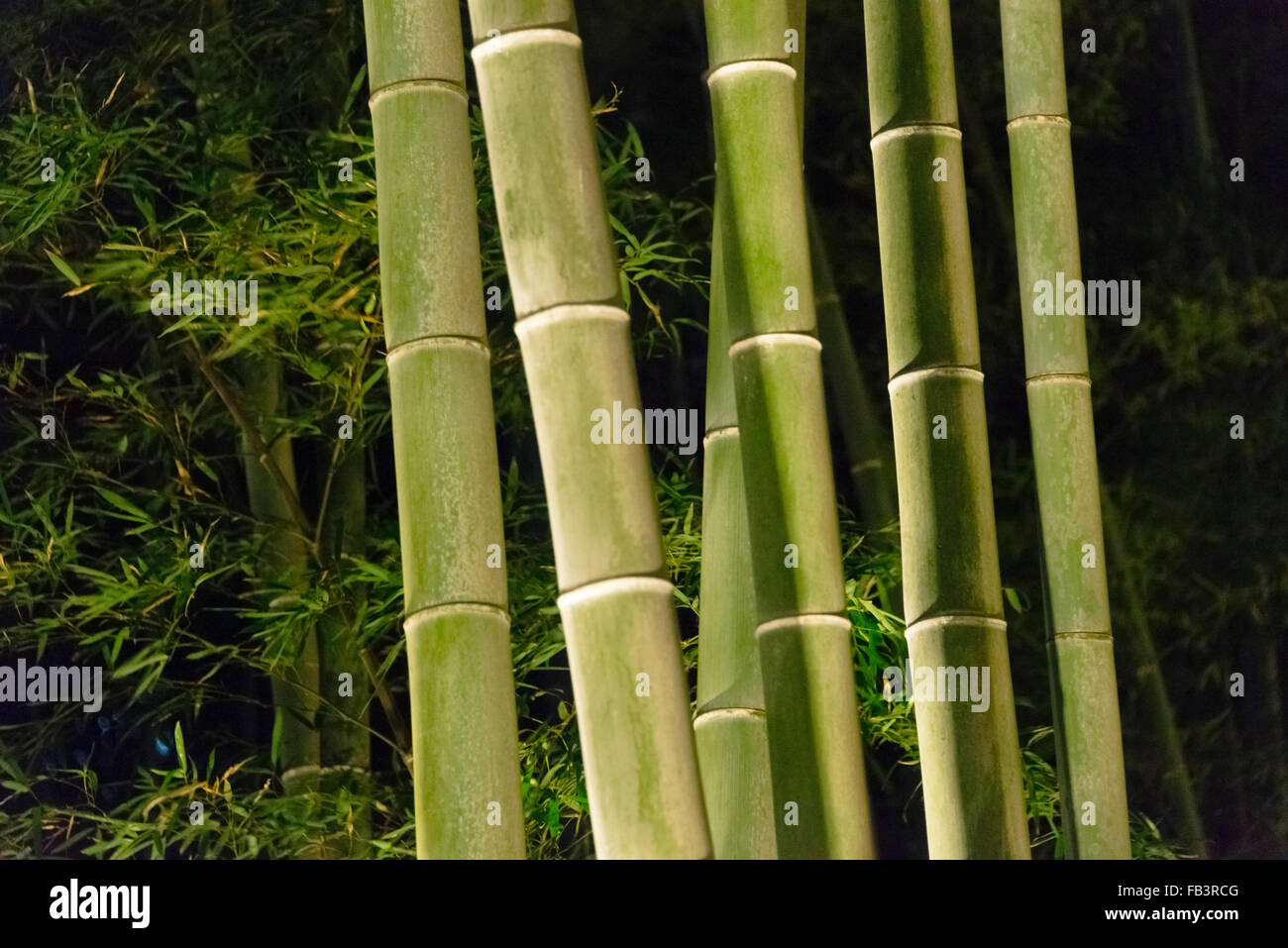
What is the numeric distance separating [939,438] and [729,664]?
0.46m

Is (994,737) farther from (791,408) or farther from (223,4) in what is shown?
(223,4)

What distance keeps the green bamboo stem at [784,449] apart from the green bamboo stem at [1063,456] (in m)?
0.51

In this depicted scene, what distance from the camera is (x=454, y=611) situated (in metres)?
2.05

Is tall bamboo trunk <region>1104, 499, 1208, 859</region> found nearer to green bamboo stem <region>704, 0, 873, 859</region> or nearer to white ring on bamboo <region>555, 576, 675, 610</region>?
green bamboo stem <region>704, 0, 873, 859</region>

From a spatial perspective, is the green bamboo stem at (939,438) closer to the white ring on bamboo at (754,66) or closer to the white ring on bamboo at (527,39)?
the white ring on bamboo at (754,66)

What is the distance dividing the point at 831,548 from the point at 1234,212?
1.89 m

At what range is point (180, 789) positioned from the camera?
3.21 meters

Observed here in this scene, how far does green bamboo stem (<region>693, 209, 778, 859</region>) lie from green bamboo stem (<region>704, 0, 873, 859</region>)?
0.08m

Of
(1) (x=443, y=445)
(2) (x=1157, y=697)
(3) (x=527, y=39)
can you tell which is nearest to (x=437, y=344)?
(1) (x=443, y=445)

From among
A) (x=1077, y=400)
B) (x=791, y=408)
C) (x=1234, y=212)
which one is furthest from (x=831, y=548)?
(x=1234, y=212)

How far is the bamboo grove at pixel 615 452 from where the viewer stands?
1.92 m

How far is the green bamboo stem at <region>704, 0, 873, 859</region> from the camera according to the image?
2201 mm

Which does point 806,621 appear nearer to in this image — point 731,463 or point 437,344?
point 731,463

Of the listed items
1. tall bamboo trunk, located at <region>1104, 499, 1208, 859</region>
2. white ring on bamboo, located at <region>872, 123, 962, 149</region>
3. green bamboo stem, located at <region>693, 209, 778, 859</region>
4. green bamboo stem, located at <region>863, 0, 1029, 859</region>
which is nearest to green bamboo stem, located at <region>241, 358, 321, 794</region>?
green bamboo stem, located at <region>693, 209, 778, 859</region>
